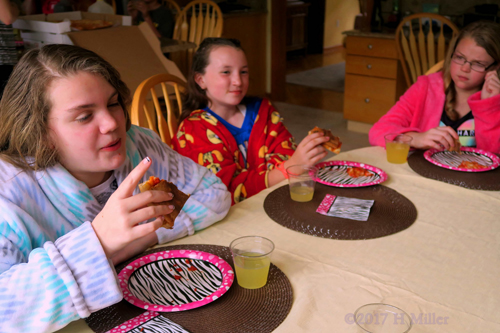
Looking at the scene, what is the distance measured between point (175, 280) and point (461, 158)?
3.80ft

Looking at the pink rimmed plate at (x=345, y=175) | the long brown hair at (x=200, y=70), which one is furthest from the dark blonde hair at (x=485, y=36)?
the long brown hair at (x=200, y=70)

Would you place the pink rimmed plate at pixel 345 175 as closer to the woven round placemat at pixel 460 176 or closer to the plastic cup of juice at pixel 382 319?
the woven round placemat at pixel 460 176

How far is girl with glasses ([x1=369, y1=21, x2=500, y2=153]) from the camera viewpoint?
1739 mm

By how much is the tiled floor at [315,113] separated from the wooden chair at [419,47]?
0.72 m

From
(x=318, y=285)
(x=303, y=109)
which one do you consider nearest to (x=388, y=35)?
(x=303, y=109)

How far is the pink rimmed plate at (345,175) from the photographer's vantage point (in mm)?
1411

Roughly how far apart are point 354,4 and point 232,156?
731 cm

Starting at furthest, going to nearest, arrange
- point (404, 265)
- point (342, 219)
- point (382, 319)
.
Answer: point (342, 219) → point (404, 265) → point (382, 319)

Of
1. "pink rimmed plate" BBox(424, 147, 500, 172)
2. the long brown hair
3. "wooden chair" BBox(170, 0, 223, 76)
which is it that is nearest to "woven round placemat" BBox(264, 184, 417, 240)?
"pink rimmed plate" BBox(424, 147, 500, 172)

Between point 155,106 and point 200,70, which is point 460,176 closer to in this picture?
point 200,70

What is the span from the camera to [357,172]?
149 cm

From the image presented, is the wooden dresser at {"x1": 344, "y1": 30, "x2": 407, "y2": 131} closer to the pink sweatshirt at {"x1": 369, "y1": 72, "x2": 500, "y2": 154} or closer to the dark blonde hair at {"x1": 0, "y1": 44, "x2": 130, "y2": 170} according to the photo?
the pink sweatshirt at {"x1": 369, "y1": 72, "x2": 500, "y2": 154}

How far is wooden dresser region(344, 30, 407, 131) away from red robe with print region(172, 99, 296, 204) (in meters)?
2.40

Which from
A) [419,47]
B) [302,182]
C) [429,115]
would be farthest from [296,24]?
[302,182]
